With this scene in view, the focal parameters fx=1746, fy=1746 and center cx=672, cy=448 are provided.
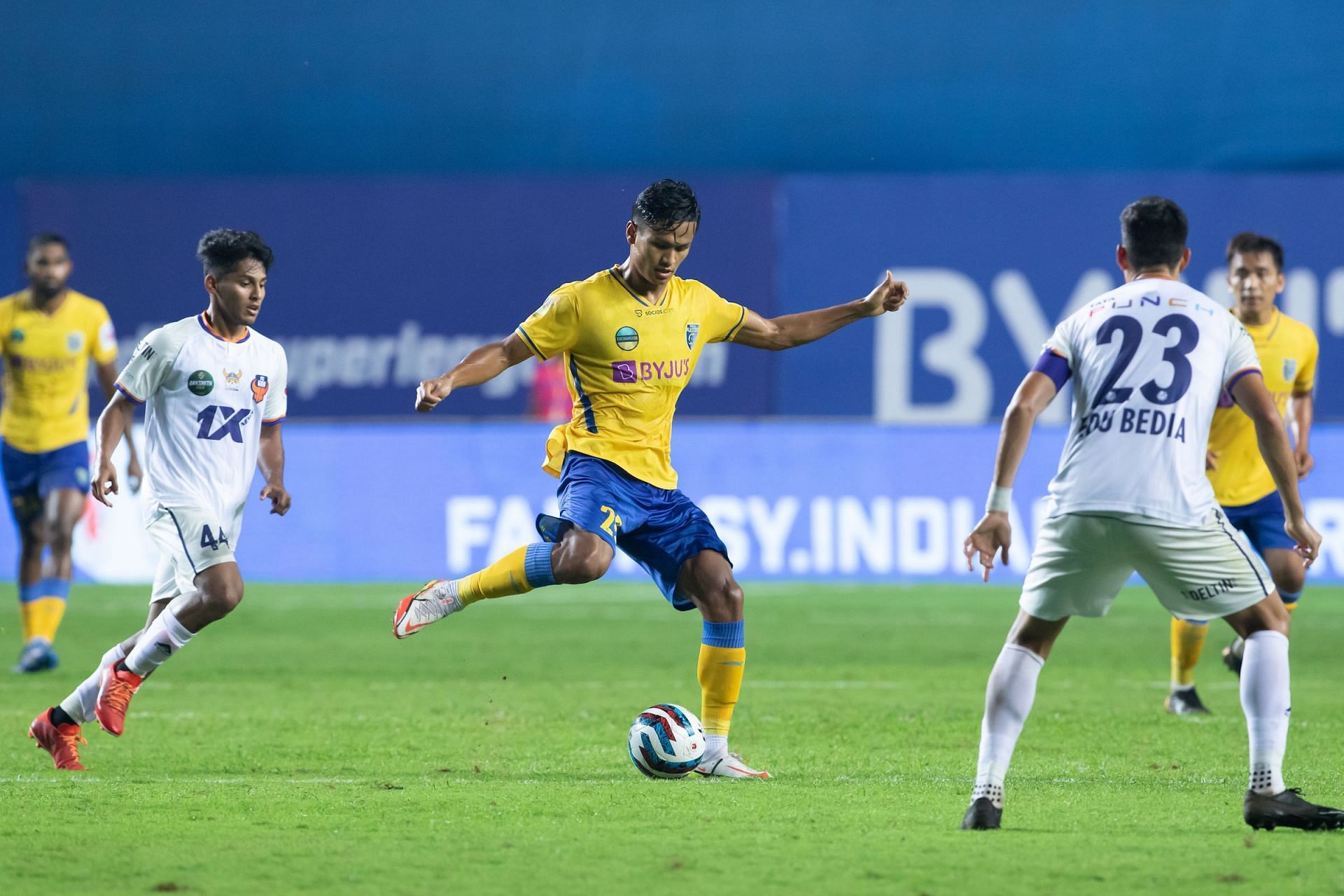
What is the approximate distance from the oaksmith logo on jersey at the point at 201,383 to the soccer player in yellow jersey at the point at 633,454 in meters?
0.83

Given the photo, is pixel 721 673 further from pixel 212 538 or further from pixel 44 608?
pixel 44 608

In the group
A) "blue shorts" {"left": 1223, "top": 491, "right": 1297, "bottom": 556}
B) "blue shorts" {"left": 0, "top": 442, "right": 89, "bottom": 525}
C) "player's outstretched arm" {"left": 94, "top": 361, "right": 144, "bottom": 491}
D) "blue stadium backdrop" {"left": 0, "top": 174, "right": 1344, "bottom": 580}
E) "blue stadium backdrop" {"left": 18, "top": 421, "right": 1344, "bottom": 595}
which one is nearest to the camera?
"blue shorts" {"left": 1223, "top": 491, "right": 1297, "bottom": 556}

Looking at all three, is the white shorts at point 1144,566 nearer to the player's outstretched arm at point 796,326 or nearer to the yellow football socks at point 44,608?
the player's outstretched arm at point 796,326

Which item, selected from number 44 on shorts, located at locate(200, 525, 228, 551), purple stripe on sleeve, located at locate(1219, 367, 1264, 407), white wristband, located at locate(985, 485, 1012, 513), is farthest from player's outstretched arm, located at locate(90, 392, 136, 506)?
purple stripe on sleeve, located at locate(1219, 367, 1264, 407)

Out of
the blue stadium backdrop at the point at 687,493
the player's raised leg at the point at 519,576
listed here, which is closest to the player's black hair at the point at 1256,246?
the player's raised leg at the point at 519,576

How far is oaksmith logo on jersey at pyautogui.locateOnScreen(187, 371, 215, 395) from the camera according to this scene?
625 centimetres

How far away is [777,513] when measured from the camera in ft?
44.4

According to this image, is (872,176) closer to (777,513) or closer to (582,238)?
(582,238)

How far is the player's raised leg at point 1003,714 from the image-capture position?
4750mm

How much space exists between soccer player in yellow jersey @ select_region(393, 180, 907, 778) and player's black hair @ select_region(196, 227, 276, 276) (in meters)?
0.83

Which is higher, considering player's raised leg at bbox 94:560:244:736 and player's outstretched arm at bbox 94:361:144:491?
player's outstretched arm at bbox 94:361:144:491

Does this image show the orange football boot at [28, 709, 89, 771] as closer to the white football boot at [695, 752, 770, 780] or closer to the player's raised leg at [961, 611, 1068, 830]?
the white football boot at [695, 752, 770, 780]

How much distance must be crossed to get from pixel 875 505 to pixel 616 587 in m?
2.31

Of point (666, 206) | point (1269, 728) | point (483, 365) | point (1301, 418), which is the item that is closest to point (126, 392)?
point (483, 365)
